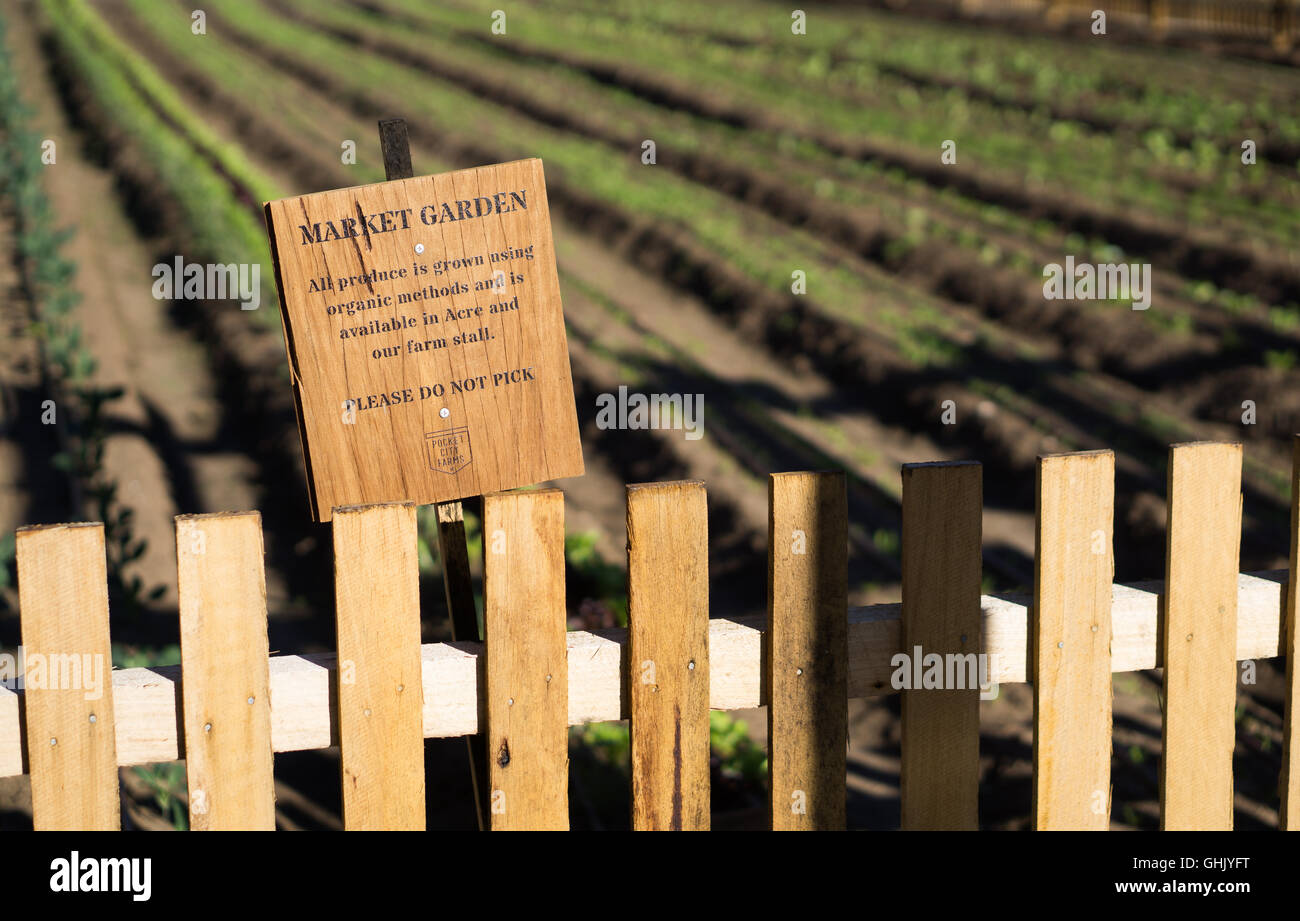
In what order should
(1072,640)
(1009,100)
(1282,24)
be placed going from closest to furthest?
(1072,640) → (1009,100) → (1282,24)

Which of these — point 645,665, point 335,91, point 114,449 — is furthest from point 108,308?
point 335,91

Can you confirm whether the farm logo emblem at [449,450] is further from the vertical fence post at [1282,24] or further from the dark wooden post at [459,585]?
the vertical fence post at [1282,24]

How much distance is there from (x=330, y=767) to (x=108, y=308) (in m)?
7.63

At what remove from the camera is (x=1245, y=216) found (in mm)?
12602

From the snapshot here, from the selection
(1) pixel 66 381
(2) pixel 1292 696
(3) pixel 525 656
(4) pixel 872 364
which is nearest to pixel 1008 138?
(4) pixel 872 364

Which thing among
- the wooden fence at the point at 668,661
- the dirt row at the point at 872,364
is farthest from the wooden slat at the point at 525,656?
the dirt row at the point at 872,364

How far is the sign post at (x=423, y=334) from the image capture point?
7.51 ft

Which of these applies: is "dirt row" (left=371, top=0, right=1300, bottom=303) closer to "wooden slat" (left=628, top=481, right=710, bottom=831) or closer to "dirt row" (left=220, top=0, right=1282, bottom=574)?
"dirt row" (left=220, top=0, right=1282, bottom=574)

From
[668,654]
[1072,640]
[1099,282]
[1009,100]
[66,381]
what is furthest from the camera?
[1009,100]

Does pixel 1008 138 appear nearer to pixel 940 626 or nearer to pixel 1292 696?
pixel 1292 696

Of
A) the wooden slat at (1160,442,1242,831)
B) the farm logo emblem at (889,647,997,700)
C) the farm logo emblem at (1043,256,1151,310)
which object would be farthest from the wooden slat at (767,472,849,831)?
the farm logo emblem at (1043,256,1151,310)

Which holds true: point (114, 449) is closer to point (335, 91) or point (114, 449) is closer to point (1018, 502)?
point (1018, 502)

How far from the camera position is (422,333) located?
234cm
